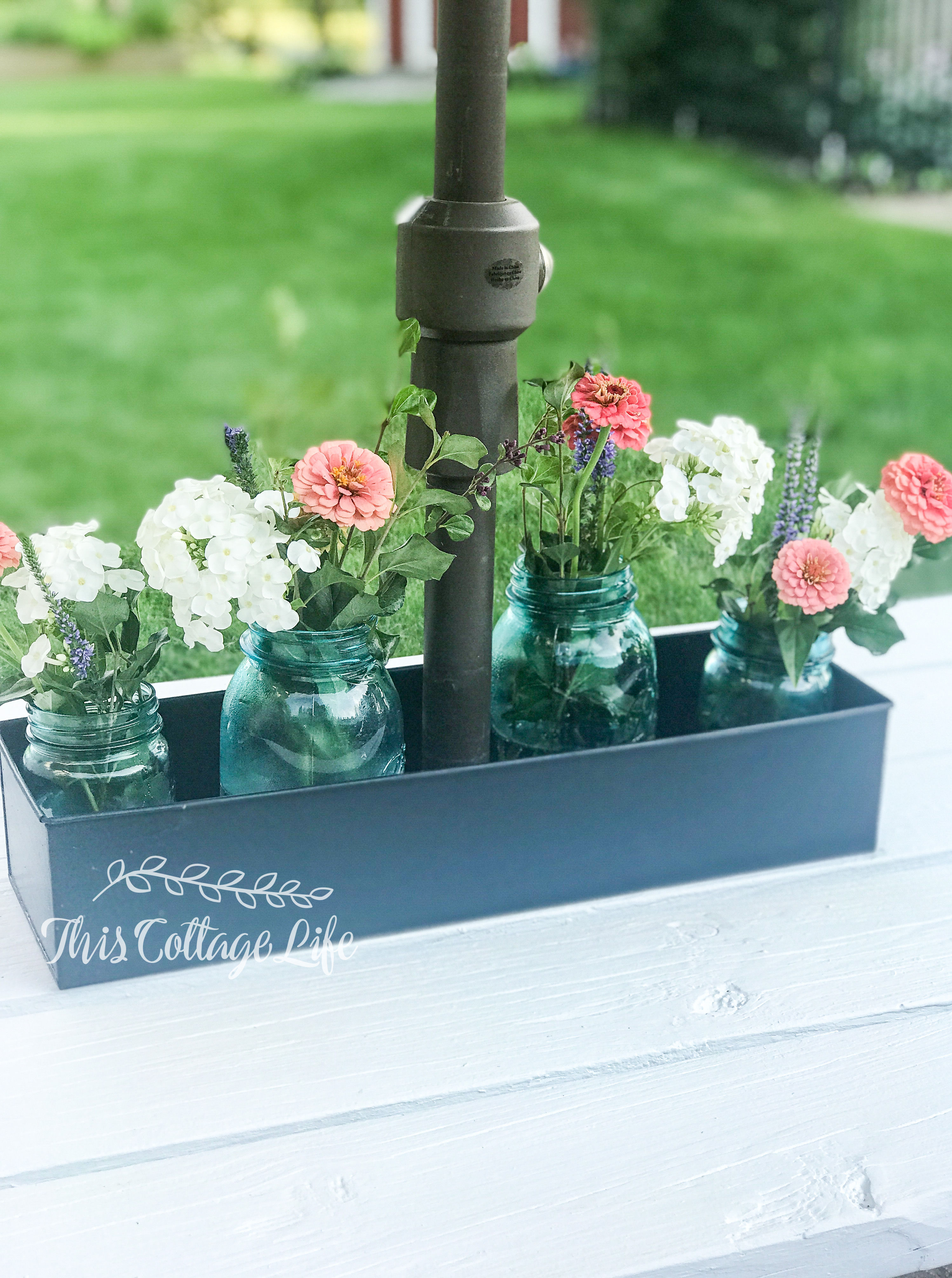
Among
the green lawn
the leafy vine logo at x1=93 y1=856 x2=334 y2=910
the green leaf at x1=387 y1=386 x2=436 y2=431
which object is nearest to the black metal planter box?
the leafy vine logo at x1=93 y1=856 x2=334 y2=910

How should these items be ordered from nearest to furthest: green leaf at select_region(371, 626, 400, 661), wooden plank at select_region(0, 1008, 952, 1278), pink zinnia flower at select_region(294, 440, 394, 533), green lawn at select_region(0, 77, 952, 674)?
wooden plank at select_region(0, 1008, 952, 1278) → pink zinnia flower at select_region(294, 440, 394, 533) → green leaf at select_region(371, 626, 400, 661) → green lawn at select_region(0, 77, 952, 674)

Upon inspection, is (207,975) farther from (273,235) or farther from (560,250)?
(273,235)

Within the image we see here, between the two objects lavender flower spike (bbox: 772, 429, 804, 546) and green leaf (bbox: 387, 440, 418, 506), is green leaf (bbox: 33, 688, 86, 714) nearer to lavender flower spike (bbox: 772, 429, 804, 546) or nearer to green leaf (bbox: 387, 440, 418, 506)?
green leaf (bbox: 387, 440, 418, 506)

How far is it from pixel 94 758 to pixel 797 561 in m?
0.46

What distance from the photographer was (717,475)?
3.10 ft

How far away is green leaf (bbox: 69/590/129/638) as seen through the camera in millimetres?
836

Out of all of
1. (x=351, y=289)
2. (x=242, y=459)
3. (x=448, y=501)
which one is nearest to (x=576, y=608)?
(x=448, y=501)

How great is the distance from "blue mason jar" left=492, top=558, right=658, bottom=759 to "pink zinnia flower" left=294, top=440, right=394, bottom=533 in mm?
172

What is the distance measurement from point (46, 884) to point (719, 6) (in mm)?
7056

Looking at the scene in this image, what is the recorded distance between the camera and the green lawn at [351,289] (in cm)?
416

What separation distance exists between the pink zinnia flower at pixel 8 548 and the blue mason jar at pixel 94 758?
0.28 feet

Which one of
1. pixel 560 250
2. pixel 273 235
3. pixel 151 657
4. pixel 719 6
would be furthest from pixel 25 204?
pixel 151 657

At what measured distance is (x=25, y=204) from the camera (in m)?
6.62

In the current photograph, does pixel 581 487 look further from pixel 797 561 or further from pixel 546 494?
pixel 797 561
